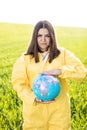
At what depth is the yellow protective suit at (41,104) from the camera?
16.7 ft

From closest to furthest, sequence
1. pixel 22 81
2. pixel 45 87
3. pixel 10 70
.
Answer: pixel 45 87 → pixel 22 81 → pixel 10 70

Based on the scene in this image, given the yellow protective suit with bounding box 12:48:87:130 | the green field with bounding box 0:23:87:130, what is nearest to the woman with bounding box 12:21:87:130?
the yellow protective suit with bounding box 12:48:87:130

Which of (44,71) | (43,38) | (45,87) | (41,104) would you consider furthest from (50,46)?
(41,104)

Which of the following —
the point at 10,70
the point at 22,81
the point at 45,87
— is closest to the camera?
the point at 45,87

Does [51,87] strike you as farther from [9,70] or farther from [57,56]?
[9,70]

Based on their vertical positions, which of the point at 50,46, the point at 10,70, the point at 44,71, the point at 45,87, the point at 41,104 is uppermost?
the point at 50,46

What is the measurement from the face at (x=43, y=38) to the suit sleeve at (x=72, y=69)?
231mm

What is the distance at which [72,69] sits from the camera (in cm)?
506

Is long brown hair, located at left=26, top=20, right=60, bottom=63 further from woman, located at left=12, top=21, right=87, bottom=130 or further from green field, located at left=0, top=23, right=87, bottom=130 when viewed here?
green field, located at left=0, top=23, right=87, bottom=130

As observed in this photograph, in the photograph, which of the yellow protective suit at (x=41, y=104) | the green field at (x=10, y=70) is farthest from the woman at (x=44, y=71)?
the green field at (x=10, y=70)

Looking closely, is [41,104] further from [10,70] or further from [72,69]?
[10,70]

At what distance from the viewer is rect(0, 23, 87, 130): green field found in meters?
6.95

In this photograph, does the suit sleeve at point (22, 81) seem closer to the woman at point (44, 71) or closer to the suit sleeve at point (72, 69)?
the woman at point (44, 71)

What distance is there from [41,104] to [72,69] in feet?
1.58
